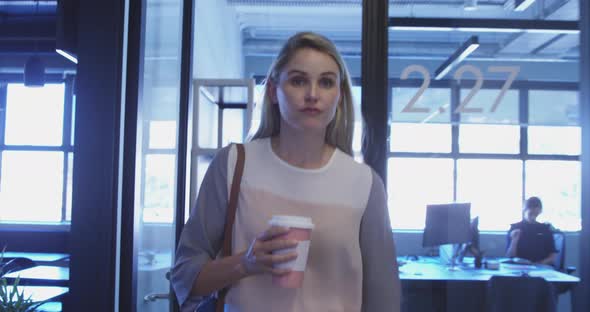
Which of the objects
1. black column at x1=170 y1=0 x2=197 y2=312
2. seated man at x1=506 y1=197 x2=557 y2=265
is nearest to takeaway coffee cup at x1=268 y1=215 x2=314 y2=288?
black column at x1=170 y1=0 x2=197 y2=312

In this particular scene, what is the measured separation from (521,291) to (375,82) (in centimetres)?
269

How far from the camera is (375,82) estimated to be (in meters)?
2.08

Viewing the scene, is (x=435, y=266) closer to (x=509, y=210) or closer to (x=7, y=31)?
(x=509, y=210)

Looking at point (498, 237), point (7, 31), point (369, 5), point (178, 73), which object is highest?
point (7, 31)

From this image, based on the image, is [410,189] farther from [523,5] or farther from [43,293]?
[43,293]

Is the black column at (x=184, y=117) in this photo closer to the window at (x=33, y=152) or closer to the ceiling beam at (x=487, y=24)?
the ceiling beam at (x=487, y=24)

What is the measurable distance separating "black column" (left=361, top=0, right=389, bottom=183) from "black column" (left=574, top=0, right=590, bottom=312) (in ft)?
2.71

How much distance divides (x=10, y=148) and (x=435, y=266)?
6515 millimetres

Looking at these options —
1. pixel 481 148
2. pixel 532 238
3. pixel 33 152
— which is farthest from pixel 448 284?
pixel 33 152

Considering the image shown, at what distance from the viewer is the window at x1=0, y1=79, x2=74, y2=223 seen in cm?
790

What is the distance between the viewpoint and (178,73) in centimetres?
274

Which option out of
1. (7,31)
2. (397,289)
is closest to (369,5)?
(397,289)

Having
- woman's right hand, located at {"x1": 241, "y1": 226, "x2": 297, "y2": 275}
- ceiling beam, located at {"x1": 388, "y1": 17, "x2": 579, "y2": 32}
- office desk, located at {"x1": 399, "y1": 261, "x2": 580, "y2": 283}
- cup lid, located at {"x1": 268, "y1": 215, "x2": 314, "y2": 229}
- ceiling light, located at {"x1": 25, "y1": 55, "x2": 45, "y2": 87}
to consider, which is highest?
ceiling light, located at {"x1": 25, "y1": 55, "x2": 45, "y2": 87}

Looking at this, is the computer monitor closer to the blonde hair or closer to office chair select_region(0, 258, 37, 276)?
the blonde hair
